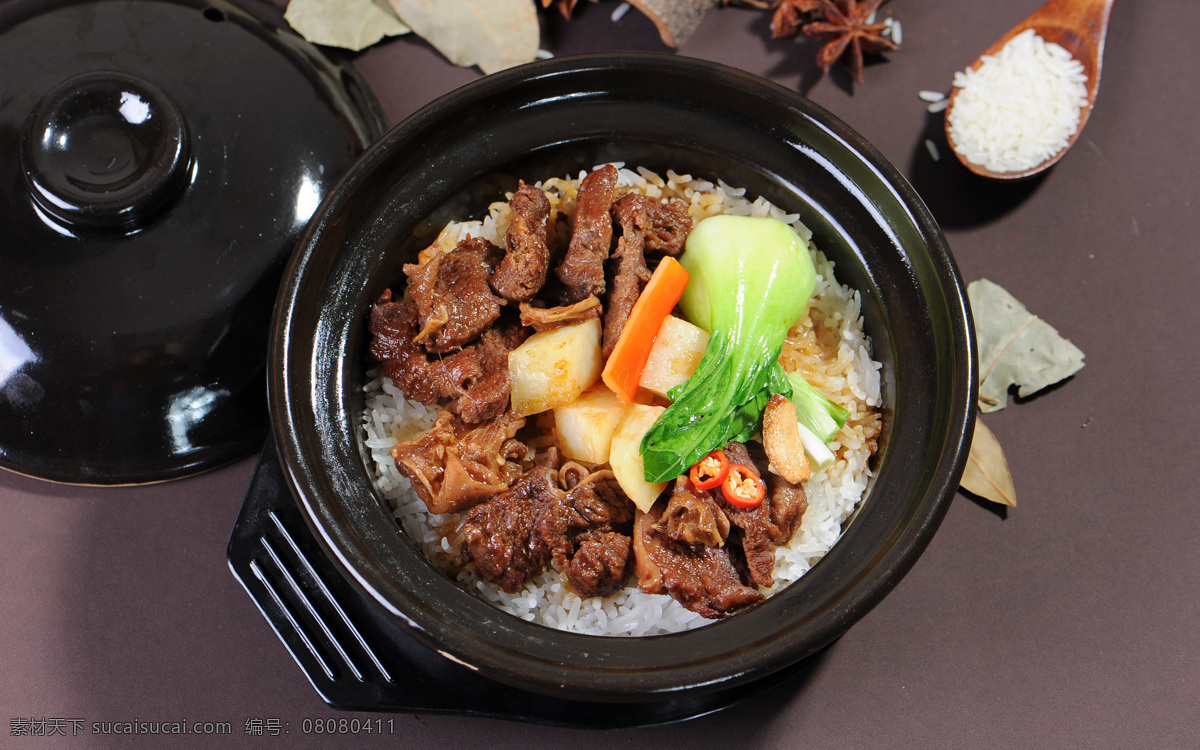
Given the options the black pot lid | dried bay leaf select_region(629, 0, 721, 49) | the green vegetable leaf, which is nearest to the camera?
the green vegetable leaf

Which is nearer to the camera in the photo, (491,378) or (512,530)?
(512,530)

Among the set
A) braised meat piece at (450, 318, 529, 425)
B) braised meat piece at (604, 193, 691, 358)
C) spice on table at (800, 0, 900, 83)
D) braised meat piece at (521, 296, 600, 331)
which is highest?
spice on table at (800, 0, 900, 83)

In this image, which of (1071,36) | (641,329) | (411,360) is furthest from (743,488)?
(1071,36)

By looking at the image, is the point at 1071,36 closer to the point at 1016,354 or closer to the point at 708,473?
the point at 1016,354

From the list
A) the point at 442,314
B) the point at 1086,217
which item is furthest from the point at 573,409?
the point at 1086,217

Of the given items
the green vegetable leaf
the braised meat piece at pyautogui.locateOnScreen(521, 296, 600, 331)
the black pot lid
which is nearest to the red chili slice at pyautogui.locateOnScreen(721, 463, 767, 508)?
the green vegetable leaf

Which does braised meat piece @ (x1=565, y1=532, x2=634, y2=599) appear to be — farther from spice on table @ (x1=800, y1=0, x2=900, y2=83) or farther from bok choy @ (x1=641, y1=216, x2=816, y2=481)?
spice on table @ (x1=800, y1=0, x2=900, y2=83)
